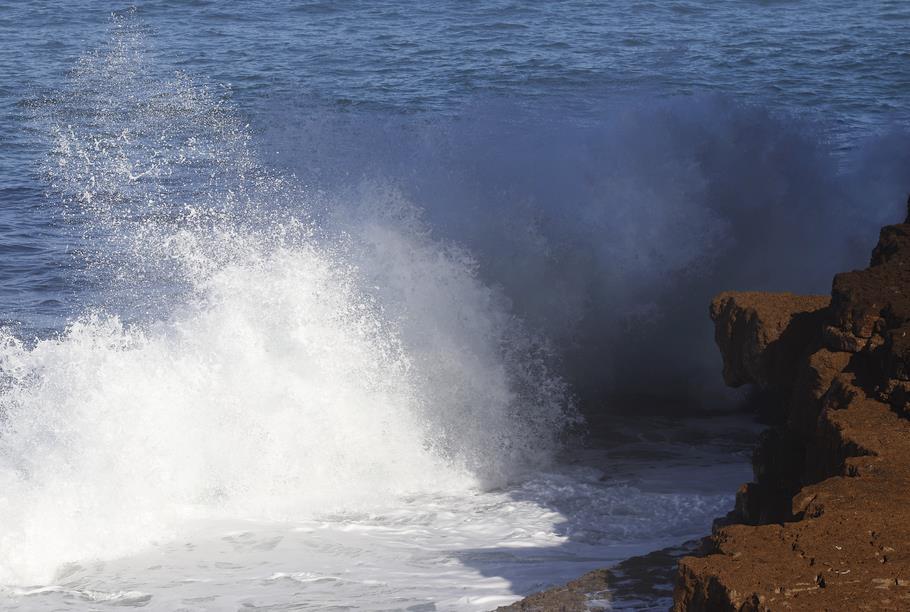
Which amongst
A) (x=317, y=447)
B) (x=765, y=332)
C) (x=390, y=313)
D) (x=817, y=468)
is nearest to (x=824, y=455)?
(x=817, y=468)

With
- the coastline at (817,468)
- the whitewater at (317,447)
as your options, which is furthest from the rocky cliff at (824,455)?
the whitewater at (317,447)

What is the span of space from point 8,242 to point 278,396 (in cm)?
518

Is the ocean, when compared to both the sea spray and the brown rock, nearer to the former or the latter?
the sea spray

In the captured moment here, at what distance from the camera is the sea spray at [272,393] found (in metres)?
8.19

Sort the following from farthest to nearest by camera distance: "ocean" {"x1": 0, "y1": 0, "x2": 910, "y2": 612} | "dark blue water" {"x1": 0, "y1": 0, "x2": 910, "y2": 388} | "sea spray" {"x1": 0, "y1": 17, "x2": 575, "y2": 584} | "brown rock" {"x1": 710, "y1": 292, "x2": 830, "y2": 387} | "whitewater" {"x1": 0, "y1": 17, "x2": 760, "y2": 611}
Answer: "dark blue water" {"x1": 0, "y1": 0, "x2": 910, "y2": 388} < "sea spray" {"x1": 0, "y1": 17, "x2": 575, "y2": 584} < "ocean" {"x1": 0, "y1": 0, "x2": 910, "y2": 612} < "whitewater" {"x1": 0, "y1": 17, "x2": 760, "y2": 611} < "brown rock" {"x1": 710, "y1": 292, "x2": 830, "y2": 387}

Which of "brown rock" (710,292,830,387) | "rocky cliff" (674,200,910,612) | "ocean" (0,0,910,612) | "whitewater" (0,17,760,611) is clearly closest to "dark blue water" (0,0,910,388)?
"ocean" (0,0,910,612)

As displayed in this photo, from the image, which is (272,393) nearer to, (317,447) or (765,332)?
(317,447)

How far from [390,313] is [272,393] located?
4.09 feet

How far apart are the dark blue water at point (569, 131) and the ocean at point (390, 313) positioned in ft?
0.15

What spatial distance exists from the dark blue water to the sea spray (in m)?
0.89

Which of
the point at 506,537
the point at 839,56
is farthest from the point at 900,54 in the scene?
the point at 506,537

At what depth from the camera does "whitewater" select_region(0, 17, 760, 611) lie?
7125 mm

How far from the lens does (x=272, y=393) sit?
365 inches

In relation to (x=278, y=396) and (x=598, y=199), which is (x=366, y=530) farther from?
(x=598, y=199)
